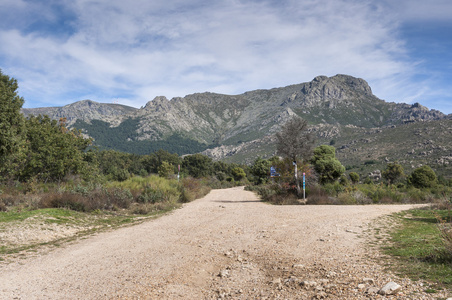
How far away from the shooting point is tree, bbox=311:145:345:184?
2678 centimetres

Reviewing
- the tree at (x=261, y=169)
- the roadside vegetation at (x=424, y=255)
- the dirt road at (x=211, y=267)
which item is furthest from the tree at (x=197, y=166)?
the roadside vegetation at (x=424, y=255)

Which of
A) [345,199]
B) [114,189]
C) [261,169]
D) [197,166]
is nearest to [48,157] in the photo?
[114,189]

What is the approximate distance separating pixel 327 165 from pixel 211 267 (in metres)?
22.8

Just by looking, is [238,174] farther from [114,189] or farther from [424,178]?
[114,189]

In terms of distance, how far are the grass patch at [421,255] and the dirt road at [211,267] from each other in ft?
1.36

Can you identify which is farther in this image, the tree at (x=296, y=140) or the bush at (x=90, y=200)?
the tree at (x=296, y=140)

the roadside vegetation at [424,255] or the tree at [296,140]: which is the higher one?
the tree at [296,140]

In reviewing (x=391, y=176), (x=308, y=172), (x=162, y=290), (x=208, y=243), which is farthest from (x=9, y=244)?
(x=391, y=176)

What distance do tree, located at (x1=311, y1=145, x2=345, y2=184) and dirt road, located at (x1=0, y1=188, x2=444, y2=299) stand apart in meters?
17.3

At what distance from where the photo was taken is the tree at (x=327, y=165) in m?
26.8

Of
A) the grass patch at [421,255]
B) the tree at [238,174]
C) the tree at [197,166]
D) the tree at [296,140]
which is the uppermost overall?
the tree at [296,140]

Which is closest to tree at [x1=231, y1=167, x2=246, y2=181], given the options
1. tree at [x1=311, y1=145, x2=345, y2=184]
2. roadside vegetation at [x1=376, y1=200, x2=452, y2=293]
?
tree at [x1=311, y1=145, x2=345, y2=184]

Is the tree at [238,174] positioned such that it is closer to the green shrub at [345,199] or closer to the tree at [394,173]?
the tree at [394,173]

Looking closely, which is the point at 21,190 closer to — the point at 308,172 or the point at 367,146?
the point at 308,172
